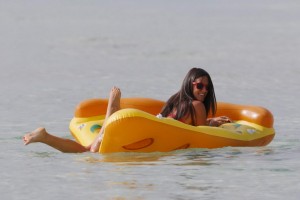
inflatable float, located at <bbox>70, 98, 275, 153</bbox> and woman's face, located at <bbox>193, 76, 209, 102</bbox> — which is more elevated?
woman's face, located at <bbox>193, 76, 209, 102</bbox>

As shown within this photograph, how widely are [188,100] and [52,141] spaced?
103cm

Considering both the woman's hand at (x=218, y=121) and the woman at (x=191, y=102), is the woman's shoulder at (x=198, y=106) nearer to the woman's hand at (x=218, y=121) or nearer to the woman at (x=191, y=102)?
the woman at (x=191, y=102)

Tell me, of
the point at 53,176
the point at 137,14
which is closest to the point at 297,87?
the point at 53,176

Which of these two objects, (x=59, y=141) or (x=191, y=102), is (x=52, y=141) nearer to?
(x=59, y=141)

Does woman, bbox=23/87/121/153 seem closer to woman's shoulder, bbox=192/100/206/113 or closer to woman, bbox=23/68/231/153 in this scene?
woman, bbox=23/68/231/153

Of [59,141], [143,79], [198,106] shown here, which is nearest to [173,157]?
[198,106]

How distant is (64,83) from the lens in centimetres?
1134

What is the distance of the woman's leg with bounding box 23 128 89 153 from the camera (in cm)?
680

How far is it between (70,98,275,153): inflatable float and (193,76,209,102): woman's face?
10.3 inches

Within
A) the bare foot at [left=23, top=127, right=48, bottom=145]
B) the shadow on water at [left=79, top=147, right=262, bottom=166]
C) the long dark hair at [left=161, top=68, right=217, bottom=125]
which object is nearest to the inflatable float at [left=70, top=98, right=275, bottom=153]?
the shadow on water at [left=79, top=147, right=262, bottom=166]

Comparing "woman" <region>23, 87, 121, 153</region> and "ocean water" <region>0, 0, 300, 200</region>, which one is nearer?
"ocean water" <region>0, 0, 300, 200</region>

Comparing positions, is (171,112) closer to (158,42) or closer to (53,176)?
(53,176)

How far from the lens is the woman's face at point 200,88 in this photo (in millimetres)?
7214

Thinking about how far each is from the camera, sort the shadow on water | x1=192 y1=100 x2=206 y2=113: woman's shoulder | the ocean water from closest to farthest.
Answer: the ocean water
the shadow on water
x1=192 y1=100 x2=206 y2=113: woman's shoulder
